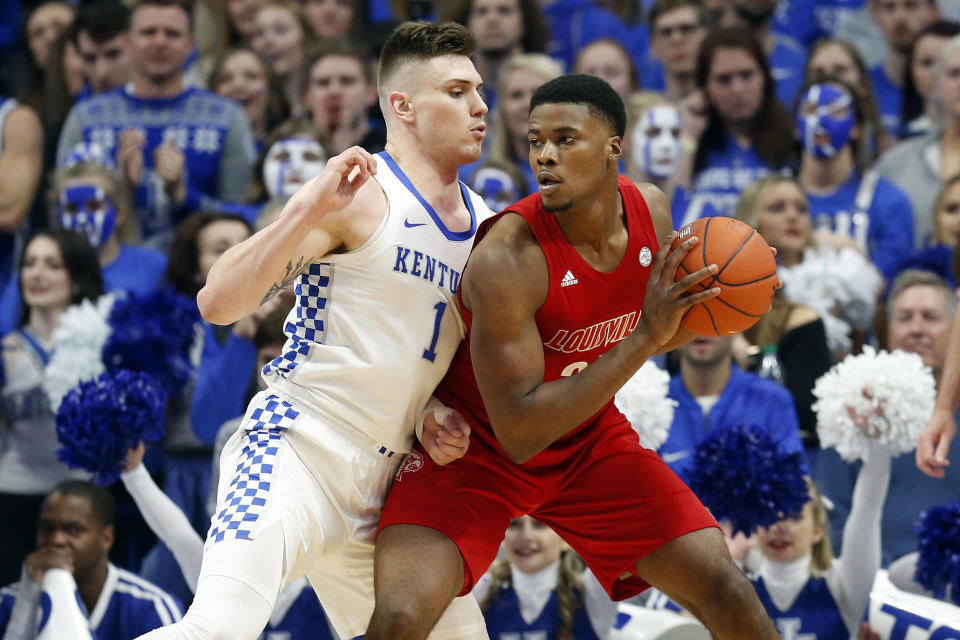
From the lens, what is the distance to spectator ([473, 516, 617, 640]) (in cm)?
562

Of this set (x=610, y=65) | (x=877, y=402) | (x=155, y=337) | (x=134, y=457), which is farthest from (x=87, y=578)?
(x=610, y=65)

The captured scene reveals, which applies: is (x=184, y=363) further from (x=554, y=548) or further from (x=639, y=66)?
(x=639, y=66)

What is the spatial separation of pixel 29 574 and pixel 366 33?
4763 mm

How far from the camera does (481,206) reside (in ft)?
15.0

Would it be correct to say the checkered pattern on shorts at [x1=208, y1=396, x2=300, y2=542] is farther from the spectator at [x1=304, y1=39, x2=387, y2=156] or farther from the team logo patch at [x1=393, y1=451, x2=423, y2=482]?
the spectator at [x1=304, y1=39, x2=387, y2=156]

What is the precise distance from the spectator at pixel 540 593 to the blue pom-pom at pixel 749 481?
61 centimetres

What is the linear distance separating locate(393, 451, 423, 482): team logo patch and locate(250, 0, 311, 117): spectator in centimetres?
488

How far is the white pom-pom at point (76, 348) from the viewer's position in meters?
6.28

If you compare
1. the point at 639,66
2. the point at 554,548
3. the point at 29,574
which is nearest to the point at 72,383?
the point at 29,574

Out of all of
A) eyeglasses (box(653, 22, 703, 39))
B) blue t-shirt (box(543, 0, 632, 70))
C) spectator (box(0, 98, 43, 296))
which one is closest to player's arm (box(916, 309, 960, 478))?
eyeglasses (box(653, 22, 703, 39))

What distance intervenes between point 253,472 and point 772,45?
595cm

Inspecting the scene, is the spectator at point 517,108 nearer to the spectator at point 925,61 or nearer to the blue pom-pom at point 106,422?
the spectator at point 925,61

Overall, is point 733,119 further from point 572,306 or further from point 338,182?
point 338,182

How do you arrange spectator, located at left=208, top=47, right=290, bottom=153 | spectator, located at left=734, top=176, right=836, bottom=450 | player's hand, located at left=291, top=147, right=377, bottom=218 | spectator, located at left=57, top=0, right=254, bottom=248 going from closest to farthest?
1. player's hand, located at left=291, top=147, right=377, bottom=218
2. spectator, located at left=734, top=176, right=836, bottom=450
3. spectator, located at left=57, top=0, right=254, bottom=248
4. spectator, located at left=208, top=47, right=290, bottom=153
